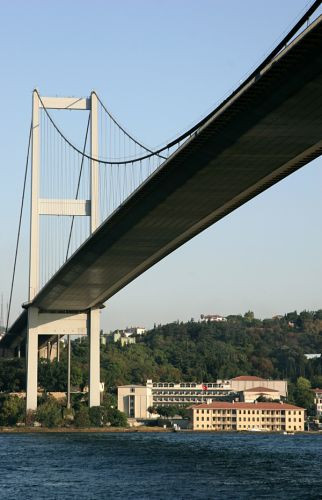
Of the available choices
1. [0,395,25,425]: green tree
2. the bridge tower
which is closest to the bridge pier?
the bridge tower

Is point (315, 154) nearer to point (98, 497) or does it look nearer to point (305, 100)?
point (305, 100)

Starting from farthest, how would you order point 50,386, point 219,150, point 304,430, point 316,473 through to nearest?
point 304,430
point 50,386
point 316,473
point 219,150

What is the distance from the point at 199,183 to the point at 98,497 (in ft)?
35.4

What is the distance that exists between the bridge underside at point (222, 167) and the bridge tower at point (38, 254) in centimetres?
486

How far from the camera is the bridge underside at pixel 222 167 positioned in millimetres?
24047

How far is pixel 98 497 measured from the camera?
2586cm

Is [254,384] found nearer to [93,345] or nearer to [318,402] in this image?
[318,402]

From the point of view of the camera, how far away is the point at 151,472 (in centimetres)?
3197

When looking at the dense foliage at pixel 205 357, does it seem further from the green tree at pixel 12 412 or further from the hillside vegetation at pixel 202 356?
the green tree at pixel 12 412

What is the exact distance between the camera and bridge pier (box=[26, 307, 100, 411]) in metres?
59.2

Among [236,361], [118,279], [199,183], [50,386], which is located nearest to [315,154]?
[199,183]

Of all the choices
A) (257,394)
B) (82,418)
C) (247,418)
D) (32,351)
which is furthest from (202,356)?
(32,351)

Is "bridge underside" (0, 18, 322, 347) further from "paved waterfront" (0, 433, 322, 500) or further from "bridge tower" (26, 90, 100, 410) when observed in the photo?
"paved waterfront" (0, 433, 322, 500)

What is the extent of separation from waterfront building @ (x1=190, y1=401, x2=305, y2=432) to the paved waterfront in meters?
36.9
